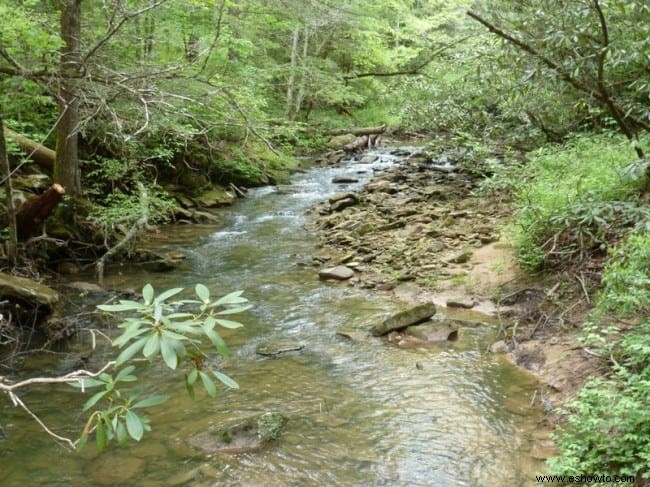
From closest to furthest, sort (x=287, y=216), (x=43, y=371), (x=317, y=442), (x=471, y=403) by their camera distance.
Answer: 1. (x=317, y=442)
2. (x=471, y=403)
3. (x=43, y=371)
4. (x=287, y=216)

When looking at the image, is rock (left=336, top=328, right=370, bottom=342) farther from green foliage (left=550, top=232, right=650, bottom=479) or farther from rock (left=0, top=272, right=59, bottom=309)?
rock (left=0, top=272, right=59, bottom=309)

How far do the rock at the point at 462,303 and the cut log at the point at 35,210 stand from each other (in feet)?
17.9

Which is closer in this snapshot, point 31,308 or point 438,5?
point 31,308

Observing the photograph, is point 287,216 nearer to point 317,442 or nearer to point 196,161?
point 196,161

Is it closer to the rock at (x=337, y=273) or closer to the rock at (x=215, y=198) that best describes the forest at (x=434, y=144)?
the rock at (x=215, y=198)

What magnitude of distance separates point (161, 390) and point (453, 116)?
6.72 meters

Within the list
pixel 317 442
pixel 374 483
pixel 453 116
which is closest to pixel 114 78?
pixel 317 442

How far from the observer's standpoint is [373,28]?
72.6ft

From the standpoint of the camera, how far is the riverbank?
5.56m

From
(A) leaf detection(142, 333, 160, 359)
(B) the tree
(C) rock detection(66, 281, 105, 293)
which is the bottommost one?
(C) rock detection(66, 281, 105, 293)

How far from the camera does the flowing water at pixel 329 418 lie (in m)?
3.92

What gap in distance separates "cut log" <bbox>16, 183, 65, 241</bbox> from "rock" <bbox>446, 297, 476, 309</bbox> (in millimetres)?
5468

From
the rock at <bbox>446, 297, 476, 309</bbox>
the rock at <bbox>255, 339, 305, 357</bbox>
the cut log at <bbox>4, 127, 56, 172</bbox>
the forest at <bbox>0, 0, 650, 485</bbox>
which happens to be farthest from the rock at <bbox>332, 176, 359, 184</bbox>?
the rock at <bbox>255, 339, 305, 357</bbox>

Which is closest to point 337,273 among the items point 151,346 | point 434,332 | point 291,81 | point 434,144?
point 434,332
